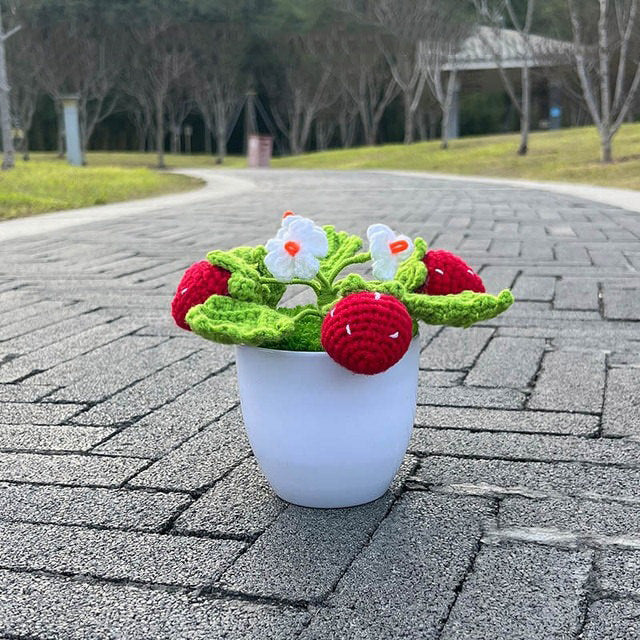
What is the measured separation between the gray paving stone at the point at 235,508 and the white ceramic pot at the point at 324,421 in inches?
2.3

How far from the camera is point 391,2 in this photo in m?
23.4

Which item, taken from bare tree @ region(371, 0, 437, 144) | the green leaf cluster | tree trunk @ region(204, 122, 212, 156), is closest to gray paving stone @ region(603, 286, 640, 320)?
the green leaf cluster

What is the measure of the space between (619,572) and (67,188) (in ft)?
32.6

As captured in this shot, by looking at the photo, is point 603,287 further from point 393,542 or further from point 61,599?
point 61,599

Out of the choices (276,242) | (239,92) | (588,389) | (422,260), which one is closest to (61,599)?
(276,242)

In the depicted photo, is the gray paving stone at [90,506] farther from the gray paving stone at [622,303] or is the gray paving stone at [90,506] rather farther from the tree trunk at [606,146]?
the tree trunk at [606,146]

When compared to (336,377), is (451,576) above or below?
below

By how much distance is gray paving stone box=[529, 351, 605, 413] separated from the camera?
7.41ft

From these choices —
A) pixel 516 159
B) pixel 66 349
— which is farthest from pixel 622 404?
pixel 516 159

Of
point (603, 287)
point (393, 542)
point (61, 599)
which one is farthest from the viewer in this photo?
point (603, 287)

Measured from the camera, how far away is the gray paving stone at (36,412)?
2.17 meters

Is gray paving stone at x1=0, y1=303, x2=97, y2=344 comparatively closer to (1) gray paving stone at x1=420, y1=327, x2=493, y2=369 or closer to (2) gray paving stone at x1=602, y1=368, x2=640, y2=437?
(1) gray paving stone at x1=420, y1=327, x2=493, y2=369

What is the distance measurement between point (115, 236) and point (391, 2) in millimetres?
19566

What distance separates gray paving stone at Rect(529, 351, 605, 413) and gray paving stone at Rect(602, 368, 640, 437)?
27 millimetres
